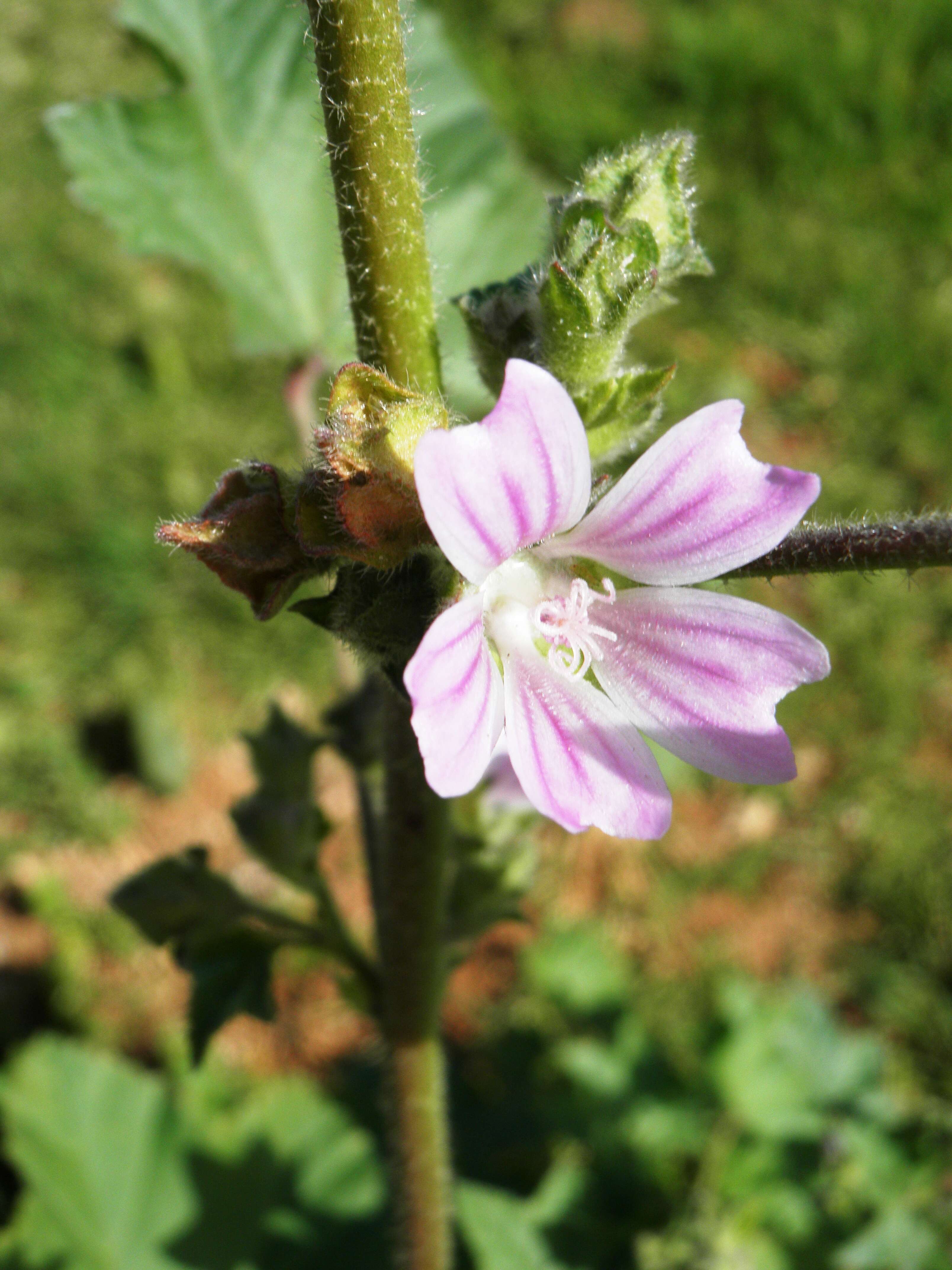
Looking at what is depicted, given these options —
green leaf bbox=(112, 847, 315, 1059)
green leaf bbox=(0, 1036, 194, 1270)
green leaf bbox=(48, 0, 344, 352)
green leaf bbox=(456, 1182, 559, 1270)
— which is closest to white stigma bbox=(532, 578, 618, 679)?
green leaf bbox=(112, 847, 315, 1059)

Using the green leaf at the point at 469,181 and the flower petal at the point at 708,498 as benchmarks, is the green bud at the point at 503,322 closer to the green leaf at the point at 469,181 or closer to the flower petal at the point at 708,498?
the flower petal at the point at 708,498

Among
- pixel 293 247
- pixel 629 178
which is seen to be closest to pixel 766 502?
pixel 629 178

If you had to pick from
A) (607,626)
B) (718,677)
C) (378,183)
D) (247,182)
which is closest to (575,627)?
(607,626)

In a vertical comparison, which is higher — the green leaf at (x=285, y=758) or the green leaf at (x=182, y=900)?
the green leaf at (x=285, y=758)

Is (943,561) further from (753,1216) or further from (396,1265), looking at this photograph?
(753,1216)

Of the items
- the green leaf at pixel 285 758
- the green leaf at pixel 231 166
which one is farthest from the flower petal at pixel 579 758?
the green leaf at pixel 231 166

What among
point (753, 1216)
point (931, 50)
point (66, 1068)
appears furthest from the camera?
point (931, 50)
